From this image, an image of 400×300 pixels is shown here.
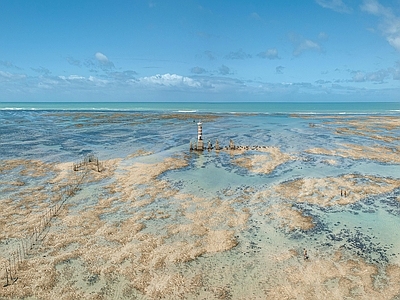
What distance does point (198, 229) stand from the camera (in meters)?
15.3

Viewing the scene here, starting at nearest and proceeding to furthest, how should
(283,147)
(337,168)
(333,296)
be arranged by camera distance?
(333,296) → (337,168) → (283,147)

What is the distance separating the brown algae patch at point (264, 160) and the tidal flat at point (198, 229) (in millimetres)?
357

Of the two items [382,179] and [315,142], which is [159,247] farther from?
[315,142]

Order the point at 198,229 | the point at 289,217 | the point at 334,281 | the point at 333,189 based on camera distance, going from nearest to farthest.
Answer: the point at 334,281 < the point at 198,229 < the point at 289,217 < the point at 333,189

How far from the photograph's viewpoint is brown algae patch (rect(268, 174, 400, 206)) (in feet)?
65.1

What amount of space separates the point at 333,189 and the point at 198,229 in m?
11.6

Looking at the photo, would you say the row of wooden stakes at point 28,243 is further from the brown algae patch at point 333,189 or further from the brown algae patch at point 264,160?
the brown algae patch at point 264,160

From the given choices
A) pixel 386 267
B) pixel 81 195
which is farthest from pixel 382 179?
pixel 81 195

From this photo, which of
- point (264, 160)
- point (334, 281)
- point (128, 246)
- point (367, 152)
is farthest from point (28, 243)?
point (367, 152)

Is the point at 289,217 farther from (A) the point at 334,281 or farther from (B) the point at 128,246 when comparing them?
(B) the point at 128,246

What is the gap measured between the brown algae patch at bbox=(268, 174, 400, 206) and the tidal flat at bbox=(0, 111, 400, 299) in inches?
3.2

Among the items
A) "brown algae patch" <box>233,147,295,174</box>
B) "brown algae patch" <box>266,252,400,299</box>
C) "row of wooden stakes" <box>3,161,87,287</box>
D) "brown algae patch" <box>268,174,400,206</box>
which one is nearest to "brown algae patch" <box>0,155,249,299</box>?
"row of wooden stakes" <box>3,161,87,287</box>

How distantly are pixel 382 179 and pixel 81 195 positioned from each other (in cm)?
2252

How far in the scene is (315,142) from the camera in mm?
43844
